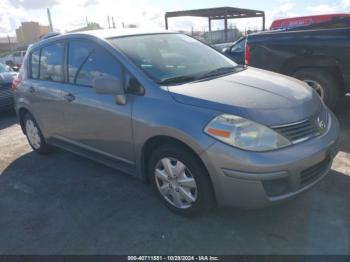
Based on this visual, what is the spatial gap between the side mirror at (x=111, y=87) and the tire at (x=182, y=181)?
619mm

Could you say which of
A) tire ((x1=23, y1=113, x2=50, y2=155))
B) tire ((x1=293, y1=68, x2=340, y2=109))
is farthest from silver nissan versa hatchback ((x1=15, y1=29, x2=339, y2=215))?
tire ((x1=293, y1=68, x2=340, y2=109))

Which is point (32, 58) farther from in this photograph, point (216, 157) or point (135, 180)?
point (216, 157)

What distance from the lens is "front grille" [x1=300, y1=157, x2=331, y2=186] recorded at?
8.93ft

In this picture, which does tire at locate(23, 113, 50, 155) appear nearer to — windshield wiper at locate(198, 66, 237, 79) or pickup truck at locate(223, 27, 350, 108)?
windshield wiper at locate(198, 66, 237, 79)

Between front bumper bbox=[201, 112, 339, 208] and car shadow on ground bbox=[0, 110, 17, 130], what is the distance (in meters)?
5.98

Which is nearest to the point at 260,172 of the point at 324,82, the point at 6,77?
the point at 324,82

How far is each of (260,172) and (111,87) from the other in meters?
1.54

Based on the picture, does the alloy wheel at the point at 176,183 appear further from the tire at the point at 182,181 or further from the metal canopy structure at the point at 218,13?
the metal canopy structure at the point at 218,13

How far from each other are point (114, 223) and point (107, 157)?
0.80 m

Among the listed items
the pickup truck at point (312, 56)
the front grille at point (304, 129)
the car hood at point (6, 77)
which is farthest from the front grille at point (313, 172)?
the car hood at point (6, 77)

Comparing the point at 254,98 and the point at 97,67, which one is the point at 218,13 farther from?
the point at 254,98

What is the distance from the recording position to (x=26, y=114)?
519 centimetres

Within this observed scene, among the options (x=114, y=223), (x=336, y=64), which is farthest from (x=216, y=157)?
(x=336, y=64)

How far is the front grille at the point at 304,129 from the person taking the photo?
266cm
